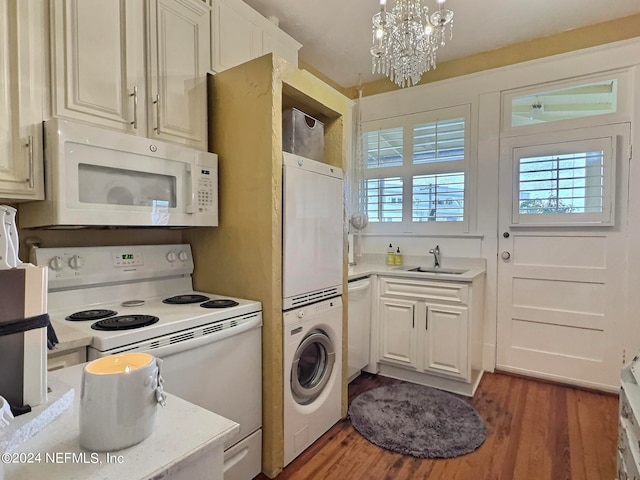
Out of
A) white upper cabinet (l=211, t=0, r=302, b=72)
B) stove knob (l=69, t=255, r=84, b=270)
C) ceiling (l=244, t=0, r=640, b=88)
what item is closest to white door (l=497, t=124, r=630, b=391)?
ceiling (l=244, t=0, r=640, b=88)

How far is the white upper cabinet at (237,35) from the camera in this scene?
1.93 meters

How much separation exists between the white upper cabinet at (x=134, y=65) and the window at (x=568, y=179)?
239 centimetres

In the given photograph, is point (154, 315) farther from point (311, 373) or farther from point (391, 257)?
point (391, 257)

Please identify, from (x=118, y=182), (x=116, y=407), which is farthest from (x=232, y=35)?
(x=116, y=407)

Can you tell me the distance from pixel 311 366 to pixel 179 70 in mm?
1728

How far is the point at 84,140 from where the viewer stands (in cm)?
132

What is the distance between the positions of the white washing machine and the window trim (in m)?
1.45

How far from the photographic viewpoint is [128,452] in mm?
593

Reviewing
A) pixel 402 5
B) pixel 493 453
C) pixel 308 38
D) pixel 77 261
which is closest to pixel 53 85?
pixel 77 261

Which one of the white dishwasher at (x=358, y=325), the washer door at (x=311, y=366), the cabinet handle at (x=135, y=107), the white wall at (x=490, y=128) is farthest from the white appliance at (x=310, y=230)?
the white wall at (x=490, y=128)

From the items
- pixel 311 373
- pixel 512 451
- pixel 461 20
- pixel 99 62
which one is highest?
pixel 461 20

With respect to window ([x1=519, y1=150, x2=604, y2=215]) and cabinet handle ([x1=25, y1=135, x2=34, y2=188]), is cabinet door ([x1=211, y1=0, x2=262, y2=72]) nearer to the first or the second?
cabinet handle ([x1=25, y1=135, x2=34, y2=188])

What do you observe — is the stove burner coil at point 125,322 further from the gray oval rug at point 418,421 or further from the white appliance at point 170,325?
the gray oval rug at point 418,421

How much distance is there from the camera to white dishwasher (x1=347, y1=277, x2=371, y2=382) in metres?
2.57
